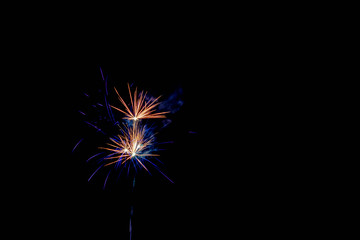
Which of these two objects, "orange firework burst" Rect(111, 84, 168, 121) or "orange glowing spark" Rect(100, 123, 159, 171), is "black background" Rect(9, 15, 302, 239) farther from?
"orange glowing spark" Rect(100, 123, 159, 171)

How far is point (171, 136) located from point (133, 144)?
0.55m

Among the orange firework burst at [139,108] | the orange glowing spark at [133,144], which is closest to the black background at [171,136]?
the orange firework burst at [139,108]

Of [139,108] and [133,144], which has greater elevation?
[139,108]

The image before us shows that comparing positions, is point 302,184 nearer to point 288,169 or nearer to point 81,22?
point 288,169

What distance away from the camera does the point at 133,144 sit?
237 cm

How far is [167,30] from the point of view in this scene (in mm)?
2369

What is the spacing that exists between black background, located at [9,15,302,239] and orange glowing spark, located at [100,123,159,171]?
1.00 feet

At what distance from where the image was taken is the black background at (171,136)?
2287 millimetres

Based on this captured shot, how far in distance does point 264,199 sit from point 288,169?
1.75ft

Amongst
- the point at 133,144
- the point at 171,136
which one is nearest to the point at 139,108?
the point at 133,144

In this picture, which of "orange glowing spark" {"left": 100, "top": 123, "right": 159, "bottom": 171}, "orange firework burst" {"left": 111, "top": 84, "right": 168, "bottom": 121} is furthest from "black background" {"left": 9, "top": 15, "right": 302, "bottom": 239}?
"orange glowing spark" {"left": 100, "top": 123, "right": 159, "bottom": 171}

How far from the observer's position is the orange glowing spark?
7.63ft

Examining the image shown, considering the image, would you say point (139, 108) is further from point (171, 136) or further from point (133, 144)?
point (171, 136)

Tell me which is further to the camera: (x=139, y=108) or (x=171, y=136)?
(x=171, y=136)
